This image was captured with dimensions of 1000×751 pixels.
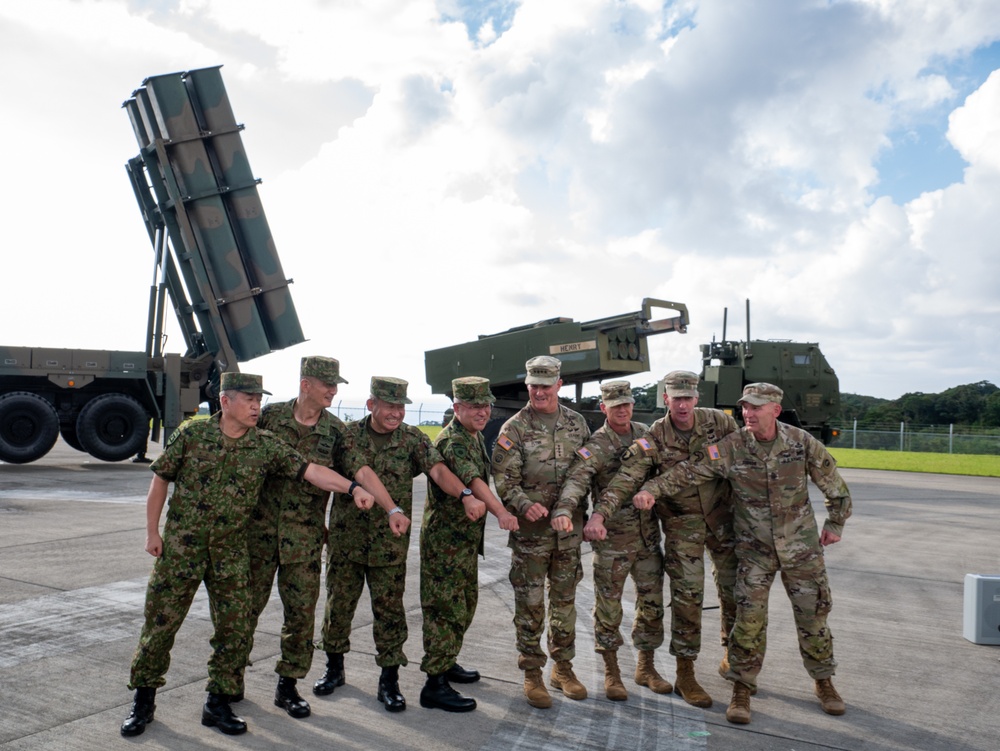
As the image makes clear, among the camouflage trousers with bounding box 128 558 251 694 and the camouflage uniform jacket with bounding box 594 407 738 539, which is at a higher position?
the camouflage uniform jacket with bounding box 594 407 738 539

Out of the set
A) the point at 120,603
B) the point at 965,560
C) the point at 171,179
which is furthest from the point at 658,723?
the point at 171,179

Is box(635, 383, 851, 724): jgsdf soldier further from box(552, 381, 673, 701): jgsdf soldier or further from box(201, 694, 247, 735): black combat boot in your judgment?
box(201, 694, 247, 735): black combat boot

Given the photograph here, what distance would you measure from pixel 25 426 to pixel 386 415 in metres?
11.8

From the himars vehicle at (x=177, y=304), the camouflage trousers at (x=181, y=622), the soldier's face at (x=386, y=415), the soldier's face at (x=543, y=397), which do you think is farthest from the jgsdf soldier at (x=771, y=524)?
the himars vehicle at (x=177, y=304)

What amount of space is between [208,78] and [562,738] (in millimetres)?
12243

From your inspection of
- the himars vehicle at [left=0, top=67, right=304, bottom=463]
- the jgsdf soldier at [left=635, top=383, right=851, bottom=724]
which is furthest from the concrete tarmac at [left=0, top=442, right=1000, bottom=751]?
the himars vehicle at [left=0, top=67, right=304, bottom=463]

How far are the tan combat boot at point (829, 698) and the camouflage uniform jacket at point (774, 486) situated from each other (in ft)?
1.96

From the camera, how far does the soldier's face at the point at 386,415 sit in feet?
14.4

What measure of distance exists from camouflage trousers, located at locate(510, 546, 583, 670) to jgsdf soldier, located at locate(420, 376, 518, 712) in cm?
25

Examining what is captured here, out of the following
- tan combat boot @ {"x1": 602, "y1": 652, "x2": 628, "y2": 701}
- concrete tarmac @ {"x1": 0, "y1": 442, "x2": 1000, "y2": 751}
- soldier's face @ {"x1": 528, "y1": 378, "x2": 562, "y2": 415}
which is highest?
soldier's face @ {"x1": 528, "y1": 378, "x2": 562, "y2": 415}

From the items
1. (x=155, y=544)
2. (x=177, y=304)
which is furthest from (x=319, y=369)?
(x=177, y=304)

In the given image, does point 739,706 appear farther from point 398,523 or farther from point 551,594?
point 398,523

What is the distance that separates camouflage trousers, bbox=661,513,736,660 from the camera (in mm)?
4441

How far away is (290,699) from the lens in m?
4.05
